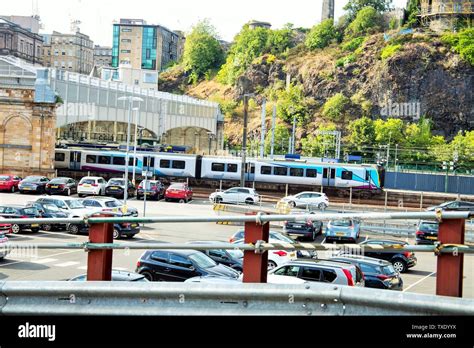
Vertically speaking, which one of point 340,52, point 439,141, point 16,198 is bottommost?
point 16,198

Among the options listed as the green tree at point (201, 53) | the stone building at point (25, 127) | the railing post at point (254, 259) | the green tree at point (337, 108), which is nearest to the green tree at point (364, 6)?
the green tree at point (201, 53)

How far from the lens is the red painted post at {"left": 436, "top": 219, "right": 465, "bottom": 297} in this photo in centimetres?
531

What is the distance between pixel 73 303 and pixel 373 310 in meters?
2.39

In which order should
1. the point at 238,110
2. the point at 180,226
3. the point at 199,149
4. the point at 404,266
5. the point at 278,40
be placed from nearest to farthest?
the point at 404,266, the point at 180,226, the point at 199,149, the point at 238,110, the point at 278,40

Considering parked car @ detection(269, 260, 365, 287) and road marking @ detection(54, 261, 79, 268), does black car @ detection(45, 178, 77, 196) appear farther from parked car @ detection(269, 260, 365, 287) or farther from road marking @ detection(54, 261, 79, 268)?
parked car @ detection(269, 260, 365, 287)

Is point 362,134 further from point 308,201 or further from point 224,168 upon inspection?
point 308,201

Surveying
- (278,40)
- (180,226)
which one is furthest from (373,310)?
(278,40)

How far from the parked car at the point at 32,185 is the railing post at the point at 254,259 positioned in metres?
43.6

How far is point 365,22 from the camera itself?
5453 inches

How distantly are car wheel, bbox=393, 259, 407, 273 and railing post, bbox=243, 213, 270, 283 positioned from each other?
9030 millimetres

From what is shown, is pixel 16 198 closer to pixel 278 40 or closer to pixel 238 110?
pixel 238 110

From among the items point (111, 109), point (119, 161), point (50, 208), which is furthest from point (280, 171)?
point (50, 208)

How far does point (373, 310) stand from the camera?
5.32 m

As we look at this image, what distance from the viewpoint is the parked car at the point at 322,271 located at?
11.1 m
